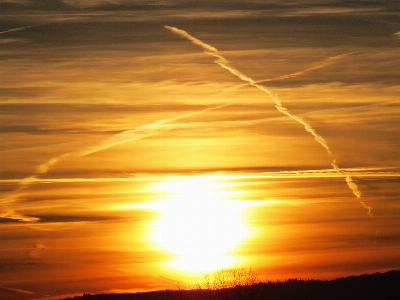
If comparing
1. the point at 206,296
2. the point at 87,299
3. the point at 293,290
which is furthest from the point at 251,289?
the point at 87,299

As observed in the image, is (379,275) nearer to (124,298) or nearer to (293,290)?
(293,290)

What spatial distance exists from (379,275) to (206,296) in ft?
36.1

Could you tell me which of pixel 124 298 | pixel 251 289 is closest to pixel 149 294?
pixel 124 298

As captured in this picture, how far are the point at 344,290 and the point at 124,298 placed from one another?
44.0 feet

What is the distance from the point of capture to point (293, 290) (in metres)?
50.1

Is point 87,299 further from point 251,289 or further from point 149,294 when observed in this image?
point 251,289

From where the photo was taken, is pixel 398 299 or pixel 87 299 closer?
pixel 398 299

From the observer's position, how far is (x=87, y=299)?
5681 centimetres

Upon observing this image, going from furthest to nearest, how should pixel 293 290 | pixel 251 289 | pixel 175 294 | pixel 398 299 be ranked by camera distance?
pixel 175 294 → pixel 293 290 → pixel 398 299 → pixel 251 289

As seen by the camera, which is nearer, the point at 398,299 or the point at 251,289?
the point at 251,289

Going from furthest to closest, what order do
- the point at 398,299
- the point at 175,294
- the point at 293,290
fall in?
the point at 175,294
the point at 293,290
the point at 398,299

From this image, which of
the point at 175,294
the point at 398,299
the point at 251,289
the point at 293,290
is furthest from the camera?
the point at 175,294

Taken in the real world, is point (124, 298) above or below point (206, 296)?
below

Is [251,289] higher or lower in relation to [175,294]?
higher
